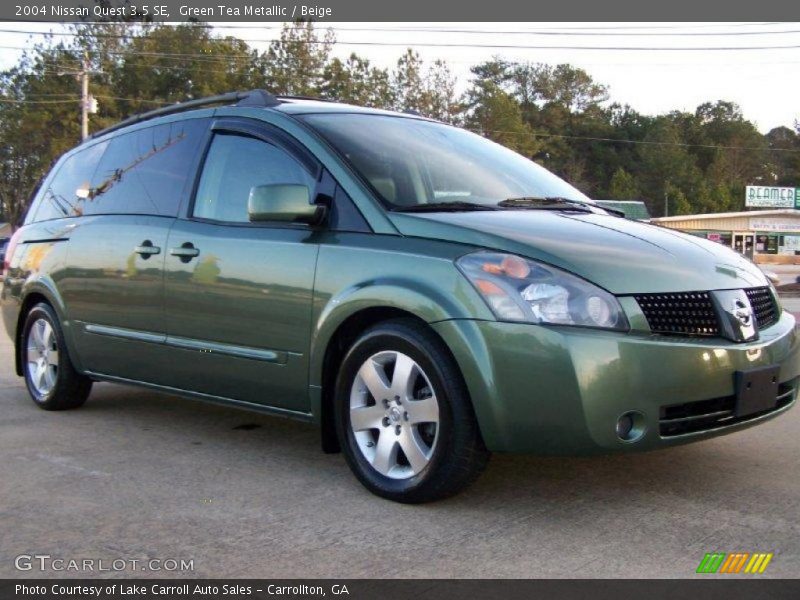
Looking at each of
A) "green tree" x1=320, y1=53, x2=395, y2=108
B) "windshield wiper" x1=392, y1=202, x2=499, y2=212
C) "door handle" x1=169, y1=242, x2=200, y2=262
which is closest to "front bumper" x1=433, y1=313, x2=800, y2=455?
"windshield wiper" x1=392, y1=202, x2=499, y2=212

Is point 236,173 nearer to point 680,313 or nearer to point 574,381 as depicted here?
point 574,381

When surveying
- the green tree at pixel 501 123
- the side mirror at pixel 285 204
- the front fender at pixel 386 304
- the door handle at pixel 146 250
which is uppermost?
the green tree at pixel 501 123

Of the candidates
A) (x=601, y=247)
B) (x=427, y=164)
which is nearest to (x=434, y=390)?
(x=601, y=247)

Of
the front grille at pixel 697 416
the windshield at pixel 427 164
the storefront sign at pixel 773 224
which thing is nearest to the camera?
the front grille at pixel 697 416

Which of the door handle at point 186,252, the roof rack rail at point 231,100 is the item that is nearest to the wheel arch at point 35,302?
the roof rack rail at point 231,100

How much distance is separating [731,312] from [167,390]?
9.48 ft

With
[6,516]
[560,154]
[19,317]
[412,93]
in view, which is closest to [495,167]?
[6,516]

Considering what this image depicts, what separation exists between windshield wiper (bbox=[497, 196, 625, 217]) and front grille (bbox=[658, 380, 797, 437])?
128 cm

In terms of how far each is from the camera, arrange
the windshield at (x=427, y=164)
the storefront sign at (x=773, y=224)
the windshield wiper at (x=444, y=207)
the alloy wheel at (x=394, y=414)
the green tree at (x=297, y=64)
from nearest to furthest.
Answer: the alloy wheel at (x=394, y=414) → the windshield wiper at (x=444, y=207) → the windshield at (x=427, y=164) → the green tree at (x=297, y=64) → the storefront sign at (x=773, y=224)

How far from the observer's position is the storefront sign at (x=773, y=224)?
210ft

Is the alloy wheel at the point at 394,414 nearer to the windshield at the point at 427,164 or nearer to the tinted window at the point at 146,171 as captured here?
the windshield at the point at 427,164

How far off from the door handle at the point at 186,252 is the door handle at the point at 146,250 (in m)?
A: 0.16

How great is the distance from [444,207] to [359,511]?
138cm

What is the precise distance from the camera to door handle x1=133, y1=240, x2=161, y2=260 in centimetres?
481
